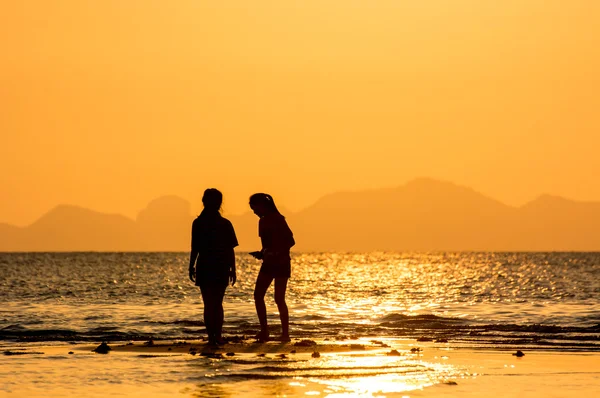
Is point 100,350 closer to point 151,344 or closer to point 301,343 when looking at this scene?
point 151,344

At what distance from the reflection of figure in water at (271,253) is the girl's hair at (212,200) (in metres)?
0.74

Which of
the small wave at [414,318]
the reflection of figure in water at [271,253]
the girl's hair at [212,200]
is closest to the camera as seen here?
the girl's hair at [212,200]

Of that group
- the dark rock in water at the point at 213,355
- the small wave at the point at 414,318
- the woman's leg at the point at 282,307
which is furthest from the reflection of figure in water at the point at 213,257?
the small wave at the point at 414,318

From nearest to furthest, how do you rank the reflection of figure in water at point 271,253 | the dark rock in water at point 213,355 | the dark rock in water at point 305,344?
the dark rock in water at point 213,355, the dark rock in water at point 305,344, the reflection of figure in water at point 271,253

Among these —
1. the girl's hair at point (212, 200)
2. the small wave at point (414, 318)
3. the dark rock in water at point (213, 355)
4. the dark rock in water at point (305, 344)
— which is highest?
the girl's hair at point (212, 200)

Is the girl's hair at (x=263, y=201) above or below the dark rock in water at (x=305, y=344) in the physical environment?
above

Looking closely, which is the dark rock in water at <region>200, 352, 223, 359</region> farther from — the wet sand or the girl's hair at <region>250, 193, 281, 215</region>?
the girl's hair at <region>250, 193, 281, 215</region>

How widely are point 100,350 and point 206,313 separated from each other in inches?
69.9

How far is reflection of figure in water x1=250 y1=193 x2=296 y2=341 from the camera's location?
55.9ft

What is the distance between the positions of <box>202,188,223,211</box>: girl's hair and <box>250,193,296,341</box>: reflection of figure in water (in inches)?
29.3

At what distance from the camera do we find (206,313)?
54.4 feet

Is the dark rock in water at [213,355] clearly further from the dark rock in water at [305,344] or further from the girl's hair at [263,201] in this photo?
the girl's hair at [263,201]

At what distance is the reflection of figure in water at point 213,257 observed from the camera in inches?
648

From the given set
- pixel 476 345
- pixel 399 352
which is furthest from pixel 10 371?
pixel 476 345
